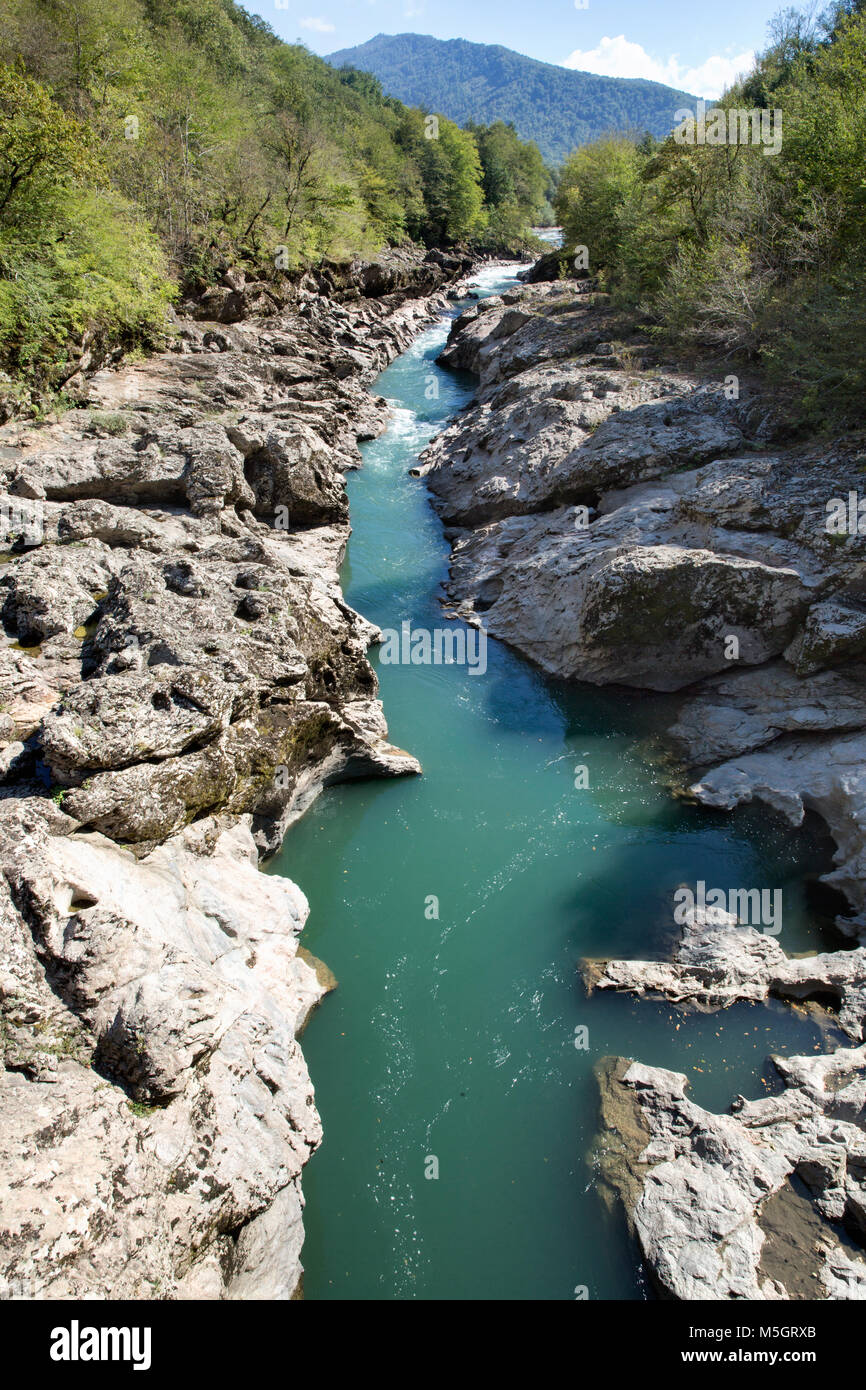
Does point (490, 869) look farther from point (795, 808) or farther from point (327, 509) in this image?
point (327, 509)

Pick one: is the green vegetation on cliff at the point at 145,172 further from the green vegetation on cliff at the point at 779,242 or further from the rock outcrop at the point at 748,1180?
the rock outcrop at the point at 748,1180

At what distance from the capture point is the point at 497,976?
8.22 m

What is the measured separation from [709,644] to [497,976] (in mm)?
7103

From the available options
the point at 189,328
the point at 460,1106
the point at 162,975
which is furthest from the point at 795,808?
the point at 189,328

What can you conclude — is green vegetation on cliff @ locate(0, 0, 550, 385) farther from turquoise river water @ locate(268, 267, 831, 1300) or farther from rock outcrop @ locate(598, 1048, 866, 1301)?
rock outcrop @ locate(598, 1048, 866, 1301)

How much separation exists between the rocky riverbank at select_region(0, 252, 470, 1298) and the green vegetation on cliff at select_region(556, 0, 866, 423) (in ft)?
35.6

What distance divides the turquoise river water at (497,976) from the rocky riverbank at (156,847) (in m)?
0.60

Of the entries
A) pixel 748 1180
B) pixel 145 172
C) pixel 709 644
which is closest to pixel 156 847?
pixel 748 1180

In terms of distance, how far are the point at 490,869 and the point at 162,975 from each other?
193 inches

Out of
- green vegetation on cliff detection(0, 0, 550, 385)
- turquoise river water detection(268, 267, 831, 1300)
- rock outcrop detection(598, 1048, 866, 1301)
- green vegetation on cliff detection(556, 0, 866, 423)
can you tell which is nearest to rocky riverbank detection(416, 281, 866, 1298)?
rock outcrop detection(598, 1048, 866, 1301)

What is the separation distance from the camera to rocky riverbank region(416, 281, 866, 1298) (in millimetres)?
5988

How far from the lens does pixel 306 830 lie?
33.4 feet

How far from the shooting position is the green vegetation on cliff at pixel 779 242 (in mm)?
14914
